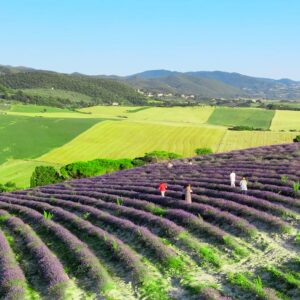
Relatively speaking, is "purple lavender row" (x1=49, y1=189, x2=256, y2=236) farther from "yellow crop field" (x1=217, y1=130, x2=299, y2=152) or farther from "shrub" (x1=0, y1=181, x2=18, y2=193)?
"yellow crop field" (x1=217, y1=130, x2=299, y2=152)

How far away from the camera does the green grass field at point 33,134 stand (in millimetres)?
84375

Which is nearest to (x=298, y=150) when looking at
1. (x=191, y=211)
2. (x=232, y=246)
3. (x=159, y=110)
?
(x=191, y=211)

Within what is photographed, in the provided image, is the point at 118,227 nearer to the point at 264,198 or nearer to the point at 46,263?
the point at 46,263

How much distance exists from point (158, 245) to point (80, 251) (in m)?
2.92

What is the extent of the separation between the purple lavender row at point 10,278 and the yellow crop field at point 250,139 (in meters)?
64.8

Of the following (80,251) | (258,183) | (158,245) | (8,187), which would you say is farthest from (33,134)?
(158,245)

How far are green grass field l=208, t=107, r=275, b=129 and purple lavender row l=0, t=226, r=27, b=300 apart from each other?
106 m

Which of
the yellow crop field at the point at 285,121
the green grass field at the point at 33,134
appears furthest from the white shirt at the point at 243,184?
the yellow crop field at the point at 285,121

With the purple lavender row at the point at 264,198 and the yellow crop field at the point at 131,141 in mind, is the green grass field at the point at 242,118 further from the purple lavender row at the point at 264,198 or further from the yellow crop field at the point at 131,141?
the purple lavender row at the point at 264,198

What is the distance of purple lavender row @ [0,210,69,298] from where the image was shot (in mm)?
14312

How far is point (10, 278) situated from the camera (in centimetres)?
1472

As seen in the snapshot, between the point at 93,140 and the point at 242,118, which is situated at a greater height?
the point at 93,140

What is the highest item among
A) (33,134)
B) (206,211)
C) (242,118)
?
(206,211)

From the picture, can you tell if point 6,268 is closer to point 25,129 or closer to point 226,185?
point 226,185
